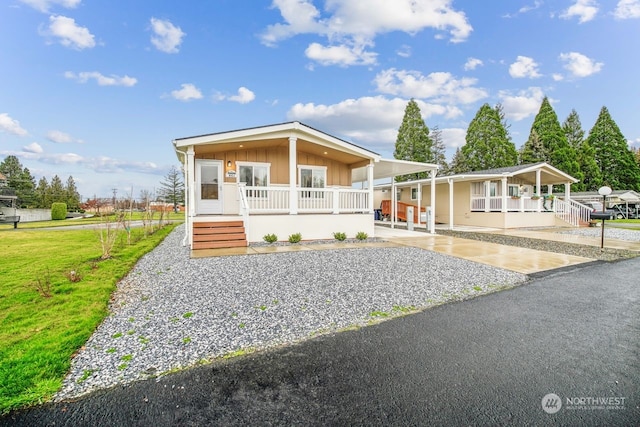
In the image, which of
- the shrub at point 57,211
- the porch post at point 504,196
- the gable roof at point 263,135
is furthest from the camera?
the shrub at point 57,211

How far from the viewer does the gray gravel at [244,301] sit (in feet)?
9.00

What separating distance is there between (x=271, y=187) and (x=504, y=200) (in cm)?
1395

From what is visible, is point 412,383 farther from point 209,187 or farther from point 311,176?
point 311,176

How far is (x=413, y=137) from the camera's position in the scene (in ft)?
99.6

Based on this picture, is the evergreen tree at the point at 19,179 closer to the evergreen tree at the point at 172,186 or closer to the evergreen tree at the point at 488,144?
the evergreen tree at the point at 172,186

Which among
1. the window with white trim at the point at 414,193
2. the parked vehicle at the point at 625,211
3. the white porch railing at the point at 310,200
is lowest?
the parked vehicle at the point at 625,211

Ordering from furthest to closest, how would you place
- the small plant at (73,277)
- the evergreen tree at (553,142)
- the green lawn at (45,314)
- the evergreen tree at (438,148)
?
the evergreen tree at (438,148), the evergreen tree at (553,142), the small plant at (73,277), the green lawn at (45,314)

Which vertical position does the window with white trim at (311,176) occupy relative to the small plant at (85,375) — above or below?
above

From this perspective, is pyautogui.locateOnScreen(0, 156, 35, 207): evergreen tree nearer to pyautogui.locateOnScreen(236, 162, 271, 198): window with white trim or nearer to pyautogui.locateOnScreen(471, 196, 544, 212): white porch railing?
pyautogui.locateOnScreen(236, 162, 271, 198): window with white trim

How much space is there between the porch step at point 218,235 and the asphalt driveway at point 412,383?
21.0ft

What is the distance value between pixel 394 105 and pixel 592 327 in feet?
102

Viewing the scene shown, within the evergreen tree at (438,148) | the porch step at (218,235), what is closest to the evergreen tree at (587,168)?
the evergreen tree at (438,148)

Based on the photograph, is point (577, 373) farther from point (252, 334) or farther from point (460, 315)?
point (252, 334)

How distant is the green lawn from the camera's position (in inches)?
90.0
